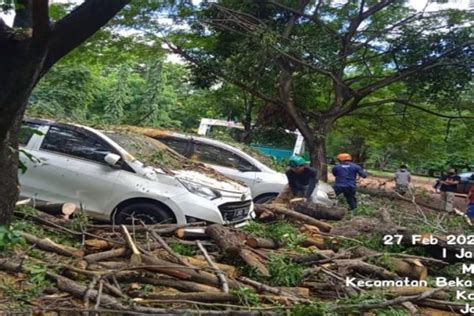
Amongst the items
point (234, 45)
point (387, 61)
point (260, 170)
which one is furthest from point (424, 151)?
point (260, 170)

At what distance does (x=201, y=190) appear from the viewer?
630 cm

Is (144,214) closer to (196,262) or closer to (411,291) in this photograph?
(196,262)

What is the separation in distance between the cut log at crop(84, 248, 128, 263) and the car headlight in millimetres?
Answer: 1768

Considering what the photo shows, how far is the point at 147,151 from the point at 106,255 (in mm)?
2704

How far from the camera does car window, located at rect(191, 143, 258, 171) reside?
31.9ft

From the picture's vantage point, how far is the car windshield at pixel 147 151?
21.9 feet

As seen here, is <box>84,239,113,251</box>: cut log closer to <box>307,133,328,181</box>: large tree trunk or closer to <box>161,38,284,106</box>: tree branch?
<box>161,38,284,106</box>: tree branch

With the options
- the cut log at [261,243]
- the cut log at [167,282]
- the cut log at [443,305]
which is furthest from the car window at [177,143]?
the cut log at [443,305]

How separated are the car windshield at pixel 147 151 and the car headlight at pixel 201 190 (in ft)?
1.87

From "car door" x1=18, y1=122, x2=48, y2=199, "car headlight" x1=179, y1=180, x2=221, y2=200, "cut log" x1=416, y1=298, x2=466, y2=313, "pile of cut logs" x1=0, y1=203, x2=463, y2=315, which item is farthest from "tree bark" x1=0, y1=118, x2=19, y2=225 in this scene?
"cut log" x1=416, y1=298, x2=466, y2=313

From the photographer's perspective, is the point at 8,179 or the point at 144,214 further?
the point at 144,214

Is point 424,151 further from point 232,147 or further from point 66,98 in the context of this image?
point 66,98

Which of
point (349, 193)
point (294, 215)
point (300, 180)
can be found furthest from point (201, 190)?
point (349, 193)

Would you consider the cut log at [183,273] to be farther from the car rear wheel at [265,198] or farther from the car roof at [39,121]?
the car rear wheel at [265,198]
